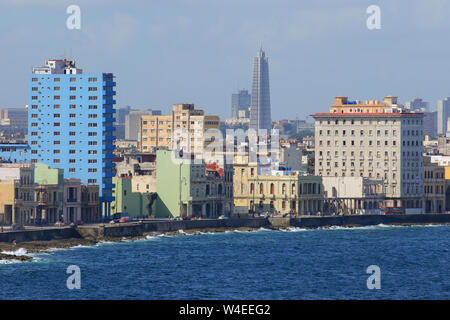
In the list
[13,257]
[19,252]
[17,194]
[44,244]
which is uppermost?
[17,194]

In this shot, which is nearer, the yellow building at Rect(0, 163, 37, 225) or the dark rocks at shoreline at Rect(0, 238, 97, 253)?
the dark rocks at shoreline at Rect(0, 238, 97, 253)

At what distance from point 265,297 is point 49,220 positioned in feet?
219

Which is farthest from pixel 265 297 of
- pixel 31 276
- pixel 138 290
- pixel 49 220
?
pixel 49 220

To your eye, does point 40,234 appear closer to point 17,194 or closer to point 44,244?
point 44,244

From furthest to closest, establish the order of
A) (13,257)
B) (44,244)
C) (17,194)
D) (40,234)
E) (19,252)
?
(17,194) < (40,234) < (44,244) < (19,252) < (13,257)

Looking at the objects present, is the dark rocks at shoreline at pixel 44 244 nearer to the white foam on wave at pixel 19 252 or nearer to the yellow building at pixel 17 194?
the white foam on wave at pixel 19 252

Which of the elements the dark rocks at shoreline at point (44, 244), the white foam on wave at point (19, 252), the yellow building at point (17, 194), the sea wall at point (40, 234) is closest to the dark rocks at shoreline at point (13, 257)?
the white foam on wave at point (19, 252)

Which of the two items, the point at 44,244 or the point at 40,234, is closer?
the point at 44,244

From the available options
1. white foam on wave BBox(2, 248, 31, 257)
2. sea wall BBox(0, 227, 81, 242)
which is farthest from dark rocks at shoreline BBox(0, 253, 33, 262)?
sea wall BBox(0, 227, 81, 242)

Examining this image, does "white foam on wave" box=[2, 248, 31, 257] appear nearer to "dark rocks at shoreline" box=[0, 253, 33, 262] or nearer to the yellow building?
"dark rocks at shoreline" box=[0, 253, 33, 262]

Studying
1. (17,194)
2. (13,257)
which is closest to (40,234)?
(17,194)
